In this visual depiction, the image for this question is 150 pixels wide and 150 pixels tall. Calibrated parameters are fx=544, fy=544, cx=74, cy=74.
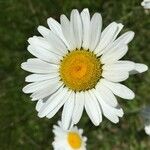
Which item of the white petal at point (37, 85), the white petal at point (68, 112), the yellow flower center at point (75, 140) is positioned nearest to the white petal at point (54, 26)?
the white petal at point (37, 85)

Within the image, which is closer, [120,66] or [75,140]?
[120,66]

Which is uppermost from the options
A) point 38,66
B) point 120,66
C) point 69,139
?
point 120,66

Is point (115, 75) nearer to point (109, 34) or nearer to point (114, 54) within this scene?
point (114, 54)

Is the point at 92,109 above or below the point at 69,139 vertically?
above

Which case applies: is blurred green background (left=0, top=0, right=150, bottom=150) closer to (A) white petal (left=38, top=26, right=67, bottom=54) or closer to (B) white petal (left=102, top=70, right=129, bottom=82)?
(A) white petal (left=38, top=26, right=67, bottom=54)

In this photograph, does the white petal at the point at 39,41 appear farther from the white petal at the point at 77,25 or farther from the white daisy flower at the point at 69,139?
the white daisy flower at the point at 69,139

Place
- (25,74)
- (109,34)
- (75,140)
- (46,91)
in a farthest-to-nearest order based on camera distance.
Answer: (25,74) → (75,140) → (46,91) → (109,34)

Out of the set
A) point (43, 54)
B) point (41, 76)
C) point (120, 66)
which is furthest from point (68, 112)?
point (120, 66)
